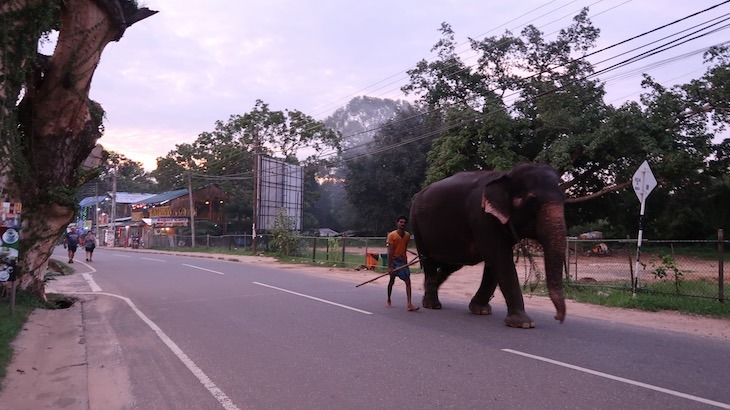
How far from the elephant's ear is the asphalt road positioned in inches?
68.6

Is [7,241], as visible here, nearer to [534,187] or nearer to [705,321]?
[534,187]

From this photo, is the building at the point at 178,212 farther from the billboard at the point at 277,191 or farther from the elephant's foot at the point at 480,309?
the elephant's foot at the point at 480,309

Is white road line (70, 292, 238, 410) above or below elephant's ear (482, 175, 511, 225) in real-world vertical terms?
below

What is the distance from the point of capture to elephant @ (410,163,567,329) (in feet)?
25.0

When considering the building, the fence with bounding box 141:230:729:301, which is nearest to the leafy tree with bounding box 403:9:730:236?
the fence with bounding box 141:230:729:301

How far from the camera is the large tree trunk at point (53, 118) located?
Answer: 417 inches

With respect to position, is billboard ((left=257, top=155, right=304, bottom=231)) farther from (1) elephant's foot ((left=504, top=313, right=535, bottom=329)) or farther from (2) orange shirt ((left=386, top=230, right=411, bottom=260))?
(1) elephant's foot ((left=504, top=313, right=535, bottom=329))

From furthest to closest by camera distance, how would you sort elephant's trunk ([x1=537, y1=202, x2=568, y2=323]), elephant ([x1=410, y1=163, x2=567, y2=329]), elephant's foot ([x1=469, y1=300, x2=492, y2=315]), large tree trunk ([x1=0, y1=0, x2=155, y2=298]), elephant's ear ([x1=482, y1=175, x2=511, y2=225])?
1. large tree trunk ([x1=0, y1=0, x2=155, y2=298])
2. elephant's foot ([x1=469, y1=300, x2=492, y2=315])
3. elephant's ear ([x1=482, y1=175, x2=511, y2=225])
4. elephant ([x1=410, y1=163, x2=567, y2=329])
5. elephant's trunk ([x1=537, y1=202, x2=568, y2=323])

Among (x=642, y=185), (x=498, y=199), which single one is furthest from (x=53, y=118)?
(x=642, y=185)

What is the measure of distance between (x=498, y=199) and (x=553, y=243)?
1.13 metres

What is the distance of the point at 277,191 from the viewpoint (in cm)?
3556

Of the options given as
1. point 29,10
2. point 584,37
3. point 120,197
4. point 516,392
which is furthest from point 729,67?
point 120,197

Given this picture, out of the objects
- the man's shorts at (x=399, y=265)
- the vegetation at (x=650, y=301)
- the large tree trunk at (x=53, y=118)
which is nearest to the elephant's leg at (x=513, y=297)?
the man's shorts at (x=399, y=265)

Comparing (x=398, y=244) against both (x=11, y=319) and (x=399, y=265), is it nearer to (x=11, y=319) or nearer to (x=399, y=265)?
(x=399, y=265)
